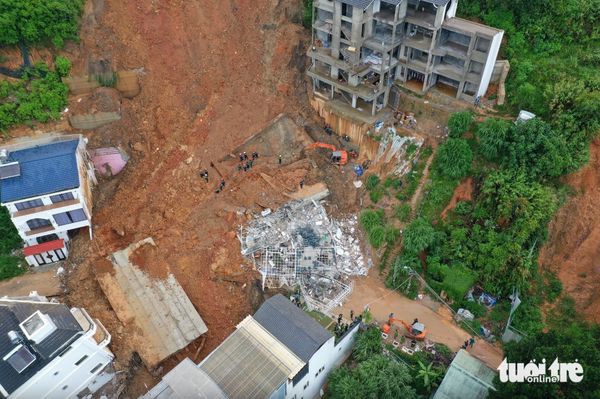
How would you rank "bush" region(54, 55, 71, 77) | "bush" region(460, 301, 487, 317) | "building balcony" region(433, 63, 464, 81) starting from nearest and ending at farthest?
1. "bush" region(460, 301, 487, 317)
2. "building balcony" region(433, 63, 464, 81)
3. "bush" region(54, 55, 71, 77)

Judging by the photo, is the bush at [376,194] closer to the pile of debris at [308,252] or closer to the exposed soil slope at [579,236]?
the pile of debris at [308,252]

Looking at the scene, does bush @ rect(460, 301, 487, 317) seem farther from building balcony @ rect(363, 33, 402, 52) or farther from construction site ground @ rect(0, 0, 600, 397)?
building balcony @ rect(363, 33, 402, 52)

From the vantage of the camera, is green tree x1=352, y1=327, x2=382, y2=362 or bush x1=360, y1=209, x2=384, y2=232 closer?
green tree x1=352, y1=327, x2=382, y2=362

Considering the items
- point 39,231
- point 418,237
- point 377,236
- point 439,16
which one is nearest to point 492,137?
point 418,237

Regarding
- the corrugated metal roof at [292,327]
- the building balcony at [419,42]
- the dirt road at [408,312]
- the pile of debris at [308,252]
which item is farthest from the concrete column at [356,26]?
the corrugated metal roof at [292,327]

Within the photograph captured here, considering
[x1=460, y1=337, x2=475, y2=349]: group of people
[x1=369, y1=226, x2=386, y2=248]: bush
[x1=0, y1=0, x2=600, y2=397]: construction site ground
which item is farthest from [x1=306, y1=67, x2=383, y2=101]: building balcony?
[x1=460, y1=337, x2=475, y2=349]: group of people

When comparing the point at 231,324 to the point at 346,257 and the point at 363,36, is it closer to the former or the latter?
the point at 346,257
